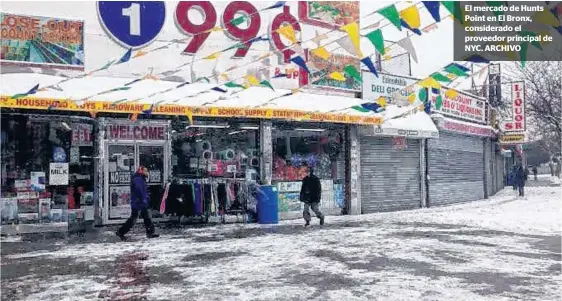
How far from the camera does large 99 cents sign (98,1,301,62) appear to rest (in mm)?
12820

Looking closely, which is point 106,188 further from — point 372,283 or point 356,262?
point 372,283

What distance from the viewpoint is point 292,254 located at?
9102mm

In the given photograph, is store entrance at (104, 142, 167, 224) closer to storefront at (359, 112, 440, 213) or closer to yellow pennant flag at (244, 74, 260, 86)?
yellow pennant flag at (244, 74, 260, 86)

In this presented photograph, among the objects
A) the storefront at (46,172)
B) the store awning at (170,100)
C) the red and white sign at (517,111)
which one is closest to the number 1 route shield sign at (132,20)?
the store awning at (170,100)

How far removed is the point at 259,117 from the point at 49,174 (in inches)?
Result: 224

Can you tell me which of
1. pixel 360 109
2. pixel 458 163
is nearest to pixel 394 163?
pixel 360 109

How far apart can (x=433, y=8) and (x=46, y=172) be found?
32.9 feet

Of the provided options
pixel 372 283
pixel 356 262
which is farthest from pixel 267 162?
pixel 372 283

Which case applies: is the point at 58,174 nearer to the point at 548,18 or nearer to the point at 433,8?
the point at 433,8

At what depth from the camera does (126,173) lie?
45.2 feet

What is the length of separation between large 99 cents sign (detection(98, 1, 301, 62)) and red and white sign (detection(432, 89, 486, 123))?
866cm

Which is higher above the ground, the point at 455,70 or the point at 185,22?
the point at 185,22

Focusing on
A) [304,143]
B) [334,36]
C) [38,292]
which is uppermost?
[334,36]

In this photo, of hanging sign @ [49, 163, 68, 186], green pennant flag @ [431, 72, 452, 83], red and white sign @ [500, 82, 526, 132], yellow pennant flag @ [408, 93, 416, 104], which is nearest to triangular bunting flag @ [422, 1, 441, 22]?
green pennant flag @ [431, 72, 452, 83]
